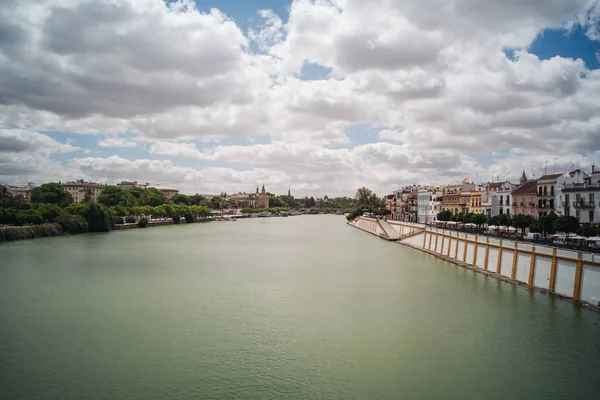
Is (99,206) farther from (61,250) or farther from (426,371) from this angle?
(426,371)

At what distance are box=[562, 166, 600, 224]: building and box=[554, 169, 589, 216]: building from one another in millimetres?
820

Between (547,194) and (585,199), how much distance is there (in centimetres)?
508

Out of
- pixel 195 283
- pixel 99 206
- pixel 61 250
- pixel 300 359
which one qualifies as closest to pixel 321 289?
pixel 195 283

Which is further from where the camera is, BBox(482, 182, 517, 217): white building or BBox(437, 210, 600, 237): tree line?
BBox(482, 182, 517, 217): white building

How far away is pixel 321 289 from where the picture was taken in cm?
2202

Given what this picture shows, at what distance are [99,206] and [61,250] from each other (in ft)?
74.2

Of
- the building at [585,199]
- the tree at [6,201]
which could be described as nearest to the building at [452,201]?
the building at [585,199]

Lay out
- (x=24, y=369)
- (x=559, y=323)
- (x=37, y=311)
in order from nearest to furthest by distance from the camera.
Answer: (x=24, y=369) < (x=559, y=323) < (x=37, y=311)

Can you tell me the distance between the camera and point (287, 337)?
560 inches

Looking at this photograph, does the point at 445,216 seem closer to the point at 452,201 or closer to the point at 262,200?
the point at 452,201

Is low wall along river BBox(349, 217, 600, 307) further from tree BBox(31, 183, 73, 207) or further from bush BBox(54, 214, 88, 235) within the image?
tree BBox(31, 183, 73, 207)

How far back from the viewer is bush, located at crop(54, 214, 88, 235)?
50.2 m

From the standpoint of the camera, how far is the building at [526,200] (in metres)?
38.3

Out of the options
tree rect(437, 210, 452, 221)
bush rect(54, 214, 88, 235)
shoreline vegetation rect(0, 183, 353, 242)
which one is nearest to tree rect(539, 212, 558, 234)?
tree rect(437, 210, 452, 221)
